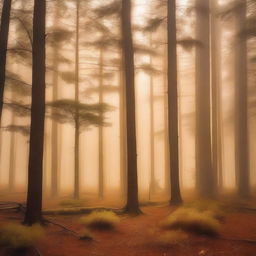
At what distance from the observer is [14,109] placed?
41.6 ft

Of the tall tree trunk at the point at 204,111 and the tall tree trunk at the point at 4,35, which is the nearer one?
the tall tree trunk at the point at 4,35

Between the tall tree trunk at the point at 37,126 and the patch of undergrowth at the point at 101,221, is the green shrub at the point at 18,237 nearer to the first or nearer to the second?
the tall tree trunk at the point at 37,126

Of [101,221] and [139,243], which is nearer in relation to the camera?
[139,243]

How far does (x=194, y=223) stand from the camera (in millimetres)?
8086

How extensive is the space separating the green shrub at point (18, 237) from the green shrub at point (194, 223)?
394cm

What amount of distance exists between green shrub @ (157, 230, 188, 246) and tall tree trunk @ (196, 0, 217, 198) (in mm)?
8811

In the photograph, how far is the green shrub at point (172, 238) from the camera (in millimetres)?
7402

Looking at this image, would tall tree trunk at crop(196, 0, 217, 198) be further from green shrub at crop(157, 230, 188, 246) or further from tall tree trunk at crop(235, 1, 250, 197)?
green shrub at crop(157, 230, 188, 246)

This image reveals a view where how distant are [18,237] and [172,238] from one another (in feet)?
13.4

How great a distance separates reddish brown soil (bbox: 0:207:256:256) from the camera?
691 centimetres

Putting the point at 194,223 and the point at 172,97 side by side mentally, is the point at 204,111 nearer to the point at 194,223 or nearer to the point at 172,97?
the point at 172,97

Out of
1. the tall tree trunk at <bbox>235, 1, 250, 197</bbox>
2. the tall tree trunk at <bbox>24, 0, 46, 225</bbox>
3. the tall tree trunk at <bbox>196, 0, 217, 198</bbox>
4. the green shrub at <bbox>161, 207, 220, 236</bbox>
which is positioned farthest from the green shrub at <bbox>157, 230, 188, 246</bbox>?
the tall tree trunk at <bbox>235, 1, 250, 197</bbox>

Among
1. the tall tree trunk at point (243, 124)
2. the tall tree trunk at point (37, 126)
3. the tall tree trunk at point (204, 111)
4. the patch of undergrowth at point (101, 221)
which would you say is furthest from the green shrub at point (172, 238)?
the tall tree trunk at point (243, 124)

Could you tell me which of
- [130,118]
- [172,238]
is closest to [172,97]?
[130,118]
